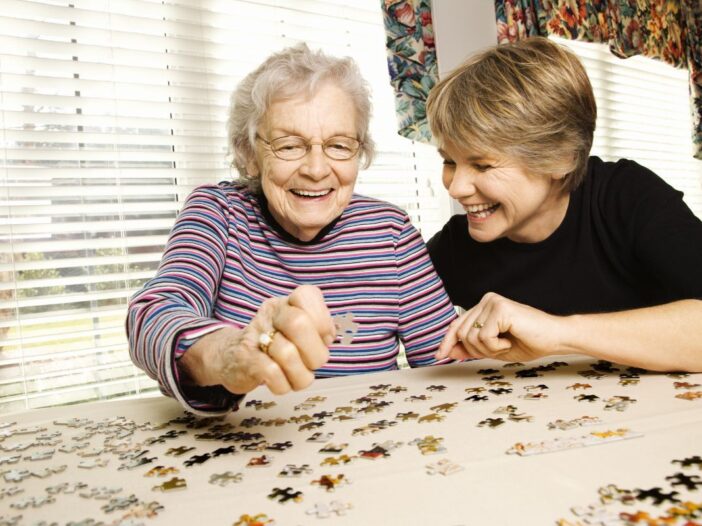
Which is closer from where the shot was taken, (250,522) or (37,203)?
(250,522)

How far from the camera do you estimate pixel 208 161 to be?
3.42 m

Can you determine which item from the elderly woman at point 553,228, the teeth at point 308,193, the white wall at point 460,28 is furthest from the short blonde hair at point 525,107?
the white wall at point 460,28

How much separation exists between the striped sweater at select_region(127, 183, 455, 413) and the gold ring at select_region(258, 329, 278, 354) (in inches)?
27.7

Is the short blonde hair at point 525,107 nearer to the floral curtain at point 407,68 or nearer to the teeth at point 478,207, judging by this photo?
the teeth at point 478,207

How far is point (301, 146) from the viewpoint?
5.85 feet

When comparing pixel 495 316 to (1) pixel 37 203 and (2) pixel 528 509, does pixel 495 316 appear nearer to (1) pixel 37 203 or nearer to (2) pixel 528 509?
(2) pixel 528 509

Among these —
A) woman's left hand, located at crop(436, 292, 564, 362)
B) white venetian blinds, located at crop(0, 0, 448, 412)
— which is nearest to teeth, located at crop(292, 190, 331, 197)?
woman's left hand, located at crop(436, 292, 564, 362)

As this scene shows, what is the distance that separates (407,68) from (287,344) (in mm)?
3081

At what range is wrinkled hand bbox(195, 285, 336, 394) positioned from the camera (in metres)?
0.90

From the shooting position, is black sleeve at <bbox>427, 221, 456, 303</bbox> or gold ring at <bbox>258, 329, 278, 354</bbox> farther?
black sleeve at <bbox>427, 221, 456, 303</bbox>

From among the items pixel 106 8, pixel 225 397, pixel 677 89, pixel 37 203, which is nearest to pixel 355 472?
pixel 225 397

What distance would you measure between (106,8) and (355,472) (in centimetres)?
299

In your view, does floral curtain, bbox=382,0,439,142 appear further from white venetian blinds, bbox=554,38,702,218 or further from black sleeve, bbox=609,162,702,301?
white venetian blinds, bbox=554,38,702,218

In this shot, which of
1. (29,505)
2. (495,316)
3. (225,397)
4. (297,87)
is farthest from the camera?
(297,87)
